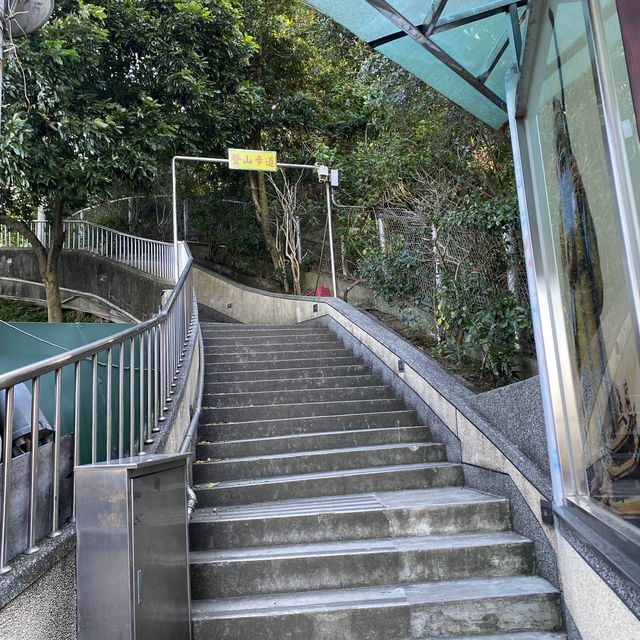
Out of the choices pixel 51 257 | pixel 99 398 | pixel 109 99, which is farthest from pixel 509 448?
pixel 51 257

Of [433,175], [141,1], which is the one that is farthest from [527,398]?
[141,1]

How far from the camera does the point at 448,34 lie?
3.36 m

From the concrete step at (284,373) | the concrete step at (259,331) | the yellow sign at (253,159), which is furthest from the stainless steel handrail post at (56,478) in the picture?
the yellow sign at (253,159)

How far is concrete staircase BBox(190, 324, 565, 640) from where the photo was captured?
8.89ft

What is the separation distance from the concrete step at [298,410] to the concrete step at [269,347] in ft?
5.64

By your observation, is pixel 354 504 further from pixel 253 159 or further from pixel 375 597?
pixel 253 159

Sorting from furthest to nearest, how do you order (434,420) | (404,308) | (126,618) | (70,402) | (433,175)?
(404,308), (433,175), (434,420), (70,402), (126,618)

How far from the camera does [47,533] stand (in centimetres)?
205

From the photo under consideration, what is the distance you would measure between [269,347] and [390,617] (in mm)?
4540

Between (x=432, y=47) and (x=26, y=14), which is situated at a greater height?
(x=26, y=14)

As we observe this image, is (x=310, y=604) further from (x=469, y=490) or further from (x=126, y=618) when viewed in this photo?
(x=469, y=490)

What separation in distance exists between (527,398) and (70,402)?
2.91 metres

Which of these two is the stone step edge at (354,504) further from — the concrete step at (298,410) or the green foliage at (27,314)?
the green foliage at (27,314)

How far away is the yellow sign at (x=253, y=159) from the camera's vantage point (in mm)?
8664
